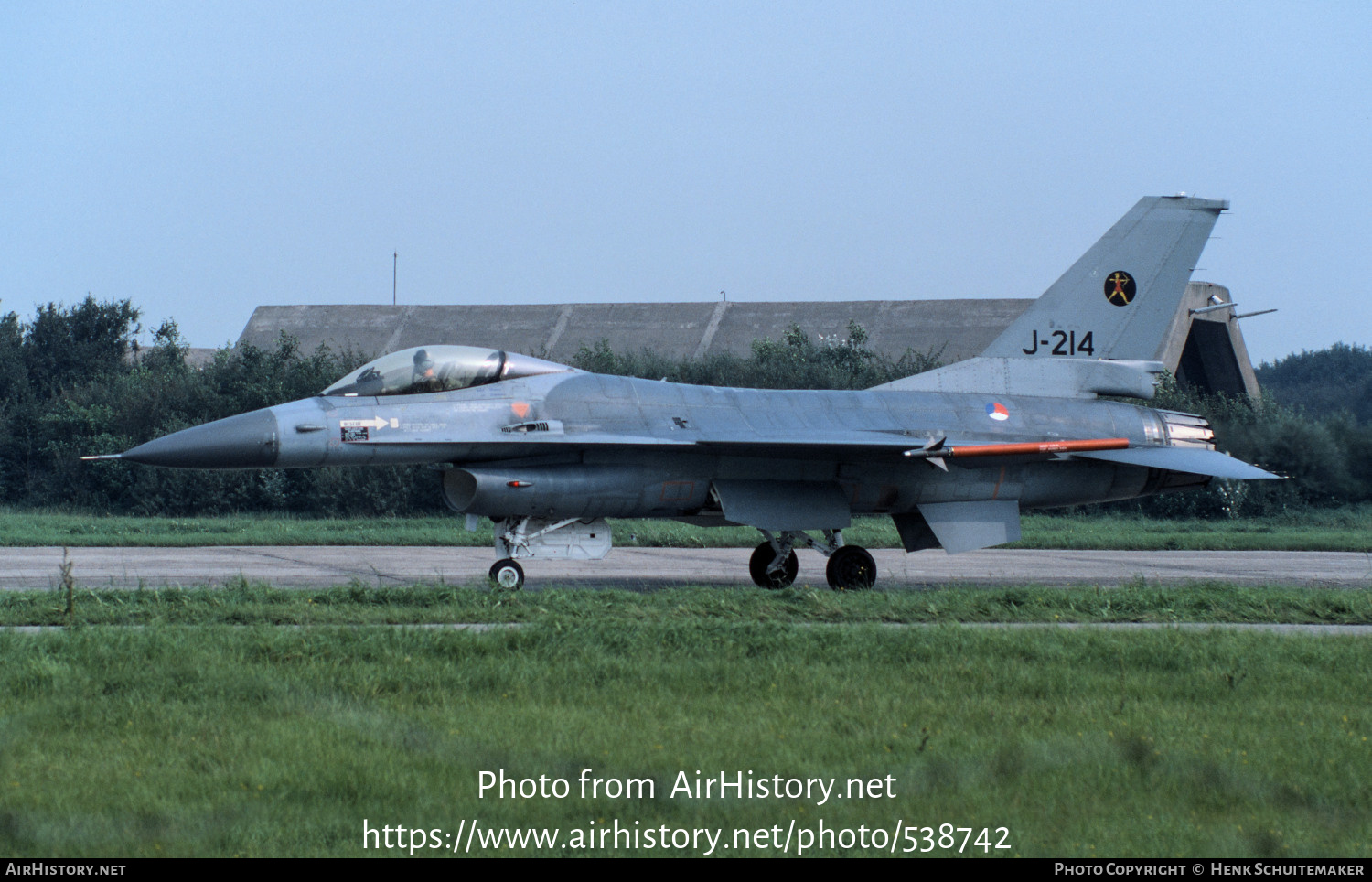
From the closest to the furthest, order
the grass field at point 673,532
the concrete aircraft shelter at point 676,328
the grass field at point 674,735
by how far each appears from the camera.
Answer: the grass field at point 674,735, the grass field at point 673,532, the concrete aircraft shelter at point 676,328

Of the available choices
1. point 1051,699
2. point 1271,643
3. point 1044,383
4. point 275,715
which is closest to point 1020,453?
point 1044,383

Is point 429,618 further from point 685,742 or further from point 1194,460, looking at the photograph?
point 1194,460

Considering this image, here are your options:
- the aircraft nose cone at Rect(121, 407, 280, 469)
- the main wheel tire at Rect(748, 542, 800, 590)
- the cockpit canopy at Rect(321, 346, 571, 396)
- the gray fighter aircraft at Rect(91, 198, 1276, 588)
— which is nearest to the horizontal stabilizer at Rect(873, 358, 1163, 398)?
the gray fighter aircraft at Rect(91, 198, 1276, 588)

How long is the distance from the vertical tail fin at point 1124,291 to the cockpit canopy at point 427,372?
671 cm

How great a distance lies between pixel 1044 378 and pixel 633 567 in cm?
611

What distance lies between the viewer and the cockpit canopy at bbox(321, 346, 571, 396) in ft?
41.4

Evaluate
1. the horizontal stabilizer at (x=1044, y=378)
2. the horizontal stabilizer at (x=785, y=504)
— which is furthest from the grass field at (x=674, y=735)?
the horizontal stabilizer at (x=1044, y=378)

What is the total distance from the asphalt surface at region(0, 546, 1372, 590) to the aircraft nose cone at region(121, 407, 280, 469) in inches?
57.0

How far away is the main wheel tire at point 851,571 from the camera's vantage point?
14.1 meters

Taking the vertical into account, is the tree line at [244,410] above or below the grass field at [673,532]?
above

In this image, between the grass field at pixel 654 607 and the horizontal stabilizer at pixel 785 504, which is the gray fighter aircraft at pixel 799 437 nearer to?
the horizontal stabilizer at pixel 785 504

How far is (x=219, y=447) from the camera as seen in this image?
1194 cm

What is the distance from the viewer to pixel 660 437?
13.3 meters
